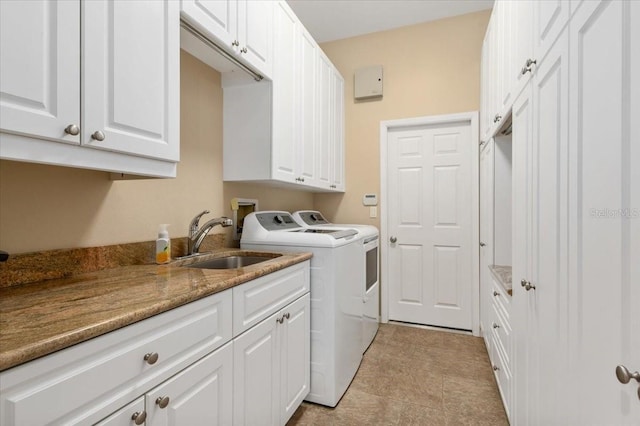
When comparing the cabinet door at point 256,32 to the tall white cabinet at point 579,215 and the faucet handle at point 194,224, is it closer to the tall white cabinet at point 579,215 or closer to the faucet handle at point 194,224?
the faucet handle at point 194,224

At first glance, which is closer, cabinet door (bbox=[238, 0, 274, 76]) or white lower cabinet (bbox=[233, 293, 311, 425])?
white lower cabinet (bbox=[233, 293, 311, 425])

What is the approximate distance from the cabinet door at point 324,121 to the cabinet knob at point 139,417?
2.06 m

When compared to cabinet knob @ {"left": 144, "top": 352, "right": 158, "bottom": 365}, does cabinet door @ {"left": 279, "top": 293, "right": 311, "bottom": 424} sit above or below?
below

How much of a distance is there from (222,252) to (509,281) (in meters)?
1.60

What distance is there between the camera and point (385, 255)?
3.22 m

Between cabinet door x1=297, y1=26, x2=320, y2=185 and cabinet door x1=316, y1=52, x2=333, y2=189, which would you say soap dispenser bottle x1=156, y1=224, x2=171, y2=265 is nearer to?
cabinet door x1=297, y1=26, x2=320, y2=185

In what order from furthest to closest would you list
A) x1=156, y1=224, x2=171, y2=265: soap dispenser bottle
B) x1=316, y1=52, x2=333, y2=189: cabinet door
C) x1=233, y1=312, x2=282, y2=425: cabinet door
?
x1=316, y1=52, x2=333, y2=189: cabinet door → x1=156, y1=224, x2=171, y2=265: soap dispenser bottle → x1=233, y1=312, x2=282, y2=425: cabinet door

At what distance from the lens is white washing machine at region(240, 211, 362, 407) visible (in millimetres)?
1833

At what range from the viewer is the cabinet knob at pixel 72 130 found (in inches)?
34.4

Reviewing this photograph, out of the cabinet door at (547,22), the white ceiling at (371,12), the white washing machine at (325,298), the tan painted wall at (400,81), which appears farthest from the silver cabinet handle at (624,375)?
the white ceiling at (371,12)

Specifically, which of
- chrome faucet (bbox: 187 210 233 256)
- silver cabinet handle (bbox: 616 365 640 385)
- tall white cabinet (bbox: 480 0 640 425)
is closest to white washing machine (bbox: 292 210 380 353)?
chrome faucet (bbox: 187 210 233 256)

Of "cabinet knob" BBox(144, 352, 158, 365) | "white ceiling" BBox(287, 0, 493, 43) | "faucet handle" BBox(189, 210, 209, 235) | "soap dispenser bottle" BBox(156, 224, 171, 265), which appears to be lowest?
"cabinet knob" BBox(144, 352, 158, 365)

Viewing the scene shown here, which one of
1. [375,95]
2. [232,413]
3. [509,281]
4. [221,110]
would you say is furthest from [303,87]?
[232,413]

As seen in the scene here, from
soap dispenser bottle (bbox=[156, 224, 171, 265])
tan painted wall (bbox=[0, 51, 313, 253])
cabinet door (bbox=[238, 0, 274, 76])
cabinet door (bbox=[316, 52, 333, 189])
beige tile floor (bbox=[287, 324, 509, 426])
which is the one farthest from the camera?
cabinet door (bbox=[316, 52, 333, 189])
